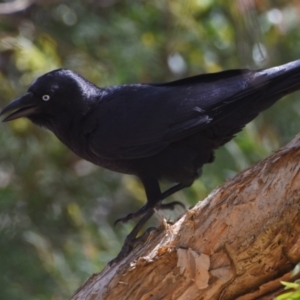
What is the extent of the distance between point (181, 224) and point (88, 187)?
3.39m

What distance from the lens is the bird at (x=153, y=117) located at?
404 cm

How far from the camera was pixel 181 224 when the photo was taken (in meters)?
3.44

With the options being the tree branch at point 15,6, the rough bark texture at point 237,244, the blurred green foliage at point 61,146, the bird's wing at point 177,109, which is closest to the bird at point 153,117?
the bird's wing at point 177,109

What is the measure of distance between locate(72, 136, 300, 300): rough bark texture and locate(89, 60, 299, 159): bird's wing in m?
0.72

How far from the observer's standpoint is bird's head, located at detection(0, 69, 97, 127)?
14.4 feet

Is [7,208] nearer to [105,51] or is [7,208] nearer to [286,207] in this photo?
[105,51]

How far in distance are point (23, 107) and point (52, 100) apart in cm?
19

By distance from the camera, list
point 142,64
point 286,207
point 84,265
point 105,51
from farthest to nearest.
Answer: point 105,51
point 142,64
point 84,265
point 286,207

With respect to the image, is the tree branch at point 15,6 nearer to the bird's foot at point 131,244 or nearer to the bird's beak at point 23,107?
the bird's beak at point 23,107

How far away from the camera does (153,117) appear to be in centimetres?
432

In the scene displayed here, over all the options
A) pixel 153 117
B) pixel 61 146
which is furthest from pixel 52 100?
pixel 61 146

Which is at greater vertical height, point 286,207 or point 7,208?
point 7,208

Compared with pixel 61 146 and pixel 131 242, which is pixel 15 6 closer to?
pixel 61 146

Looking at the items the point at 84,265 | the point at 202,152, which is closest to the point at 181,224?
the point at 202,152
